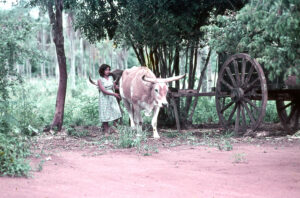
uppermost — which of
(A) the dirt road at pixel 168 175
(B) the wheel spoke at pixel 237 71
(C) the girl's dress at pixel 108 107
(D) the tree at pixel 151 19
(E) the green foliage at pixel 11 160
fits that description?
(D) the tree at pixel 151 19

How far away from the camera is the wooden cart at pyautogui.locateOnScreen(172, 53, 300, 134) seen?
856cm

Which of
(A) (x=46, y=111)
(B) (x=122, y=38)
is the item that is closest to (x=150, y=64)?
(B) (x=122, y=38)

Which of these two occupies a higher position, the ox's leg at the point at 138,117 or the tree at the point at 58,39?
the tree at the point at 58,39

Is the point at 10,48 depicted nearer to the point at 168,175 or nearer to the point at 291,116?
the point at 168,175

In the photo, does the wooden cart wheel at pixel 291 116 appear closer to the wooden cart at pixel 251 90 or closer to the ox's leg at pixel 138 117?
the wooden cart at pixel 251 90

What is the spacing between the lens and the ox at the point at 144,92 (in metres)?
9.23

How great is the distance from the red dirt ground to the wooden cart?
1.39 meters

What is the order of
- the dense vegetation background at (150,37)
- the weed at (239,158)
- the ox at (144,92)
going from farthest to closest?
the ox at (144,92)
the weed at (239,158)
the dense vegetation background at (150,37)

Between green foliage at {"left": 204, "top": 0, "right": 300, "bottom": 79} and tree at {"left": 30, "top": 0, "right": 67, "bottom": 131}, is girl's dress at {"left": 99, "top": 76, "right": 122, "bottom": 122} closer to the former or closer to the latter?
tree at {"left": 30, "top": 0, "right": 67, "bottom": 131}

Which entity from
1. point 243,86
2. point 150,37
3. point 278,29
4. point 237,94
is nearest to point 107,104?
point 150,37

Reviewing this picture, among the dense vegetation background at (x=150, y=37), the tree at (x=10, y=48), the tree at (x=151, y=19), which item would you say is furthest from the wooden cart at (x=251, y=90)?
the tree at (x=10, y=48)

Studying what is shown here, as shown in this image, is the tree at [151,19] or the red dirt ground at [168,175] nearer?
the red dirt ground at [168,175]

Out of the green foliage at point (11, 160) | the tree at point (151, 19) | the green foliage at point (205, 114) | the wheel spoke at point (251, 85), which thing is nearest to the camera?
the green foliage at point (11, 160)

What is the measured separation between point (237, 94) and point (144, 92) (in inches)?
84.8
